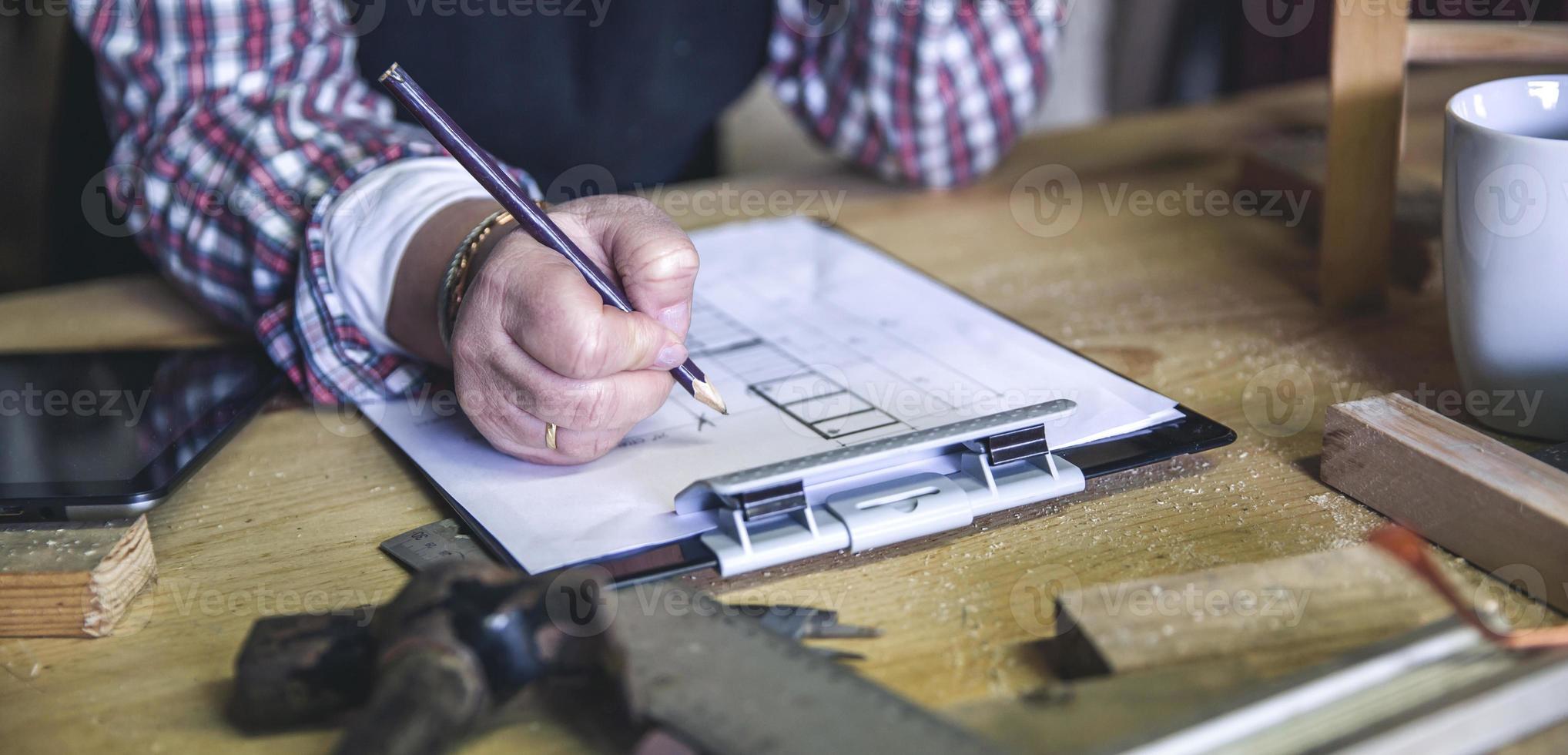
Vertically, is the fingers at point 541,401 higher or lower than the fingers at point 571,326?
lower

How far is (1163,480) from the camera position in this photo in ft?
1.89

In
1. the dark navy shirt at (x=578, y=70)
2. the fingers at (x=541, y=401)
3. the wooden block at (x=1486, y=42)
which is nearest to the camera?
the fingers at (x=541, y=401)

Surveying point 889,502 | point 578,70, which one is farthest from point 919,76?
point 889,502

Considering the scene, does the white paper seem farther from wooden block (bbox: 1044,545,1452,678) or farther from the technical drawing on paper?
wooden block (bbox: 1044,545,1452,678)

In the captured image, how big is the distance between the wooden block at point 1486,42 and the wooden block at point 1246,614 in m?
0.40

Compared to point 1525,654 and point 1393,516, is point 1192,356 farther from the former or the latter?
point 1525,654

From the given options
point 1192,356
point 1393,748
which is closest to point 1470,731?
point 1393,748

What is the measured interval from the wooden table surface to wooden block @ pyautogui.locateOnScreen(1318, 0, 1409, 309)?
32 millimetres

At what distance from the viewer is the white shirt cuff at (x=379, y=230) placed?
2.35 feet

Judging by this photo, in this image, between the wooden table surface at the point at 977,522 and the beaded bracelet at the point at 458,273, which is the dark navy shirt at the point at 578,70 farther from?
the beaded bracelet at the point at 458,273

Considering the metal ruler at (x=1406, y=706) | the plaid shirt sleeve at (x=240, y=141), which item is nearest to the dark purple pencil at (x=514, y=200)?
the plaid shirt sleeve at (x=240, y=141)

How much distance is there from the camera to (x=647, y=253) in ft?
1.96

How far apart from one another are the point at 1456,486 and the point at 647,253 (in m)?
0.38

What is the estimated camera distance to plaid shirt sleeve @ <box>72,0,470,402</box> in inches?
30.8
